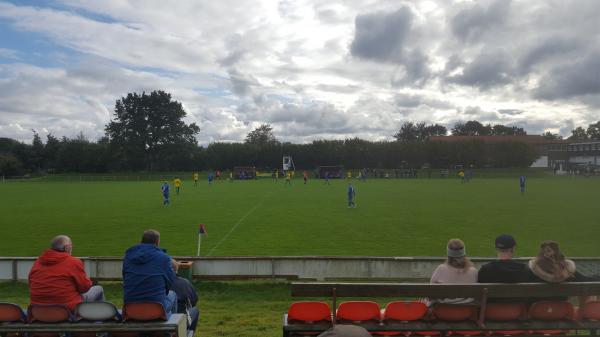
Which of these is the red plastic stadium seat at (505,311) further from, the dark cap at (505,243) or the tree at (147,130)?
the tree at (147,130)

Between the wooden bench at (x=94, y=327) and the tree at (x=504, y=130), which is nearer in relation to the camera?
the wooden bench at (x=94, y=327)

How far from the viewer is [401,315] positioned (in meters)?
4.81

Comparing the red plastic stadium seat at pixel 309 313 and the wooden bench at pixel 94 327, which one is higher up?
the red plastic stadium seat at pixel 309 313

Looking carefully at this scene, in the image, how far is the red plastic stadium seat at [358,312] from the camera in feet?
15.7

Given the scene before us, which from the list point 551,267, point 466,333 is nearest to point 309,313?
point 466,333

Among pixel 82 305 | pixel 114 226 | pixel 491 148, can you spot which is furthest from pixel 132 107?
pixel 82 305

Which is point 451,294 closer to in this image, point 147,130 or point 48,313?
point 48,313

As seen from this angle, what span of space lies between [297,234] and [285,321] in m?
12.0

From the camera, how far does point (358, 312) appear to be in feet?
15.8

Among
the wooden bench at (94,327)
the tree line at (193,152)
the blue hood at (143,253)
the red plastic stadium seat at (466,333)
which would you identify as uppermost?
the tree line at (193,152)

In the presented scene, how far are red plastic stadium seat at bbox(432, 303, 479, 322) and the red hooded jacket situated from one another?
A: 3835mm

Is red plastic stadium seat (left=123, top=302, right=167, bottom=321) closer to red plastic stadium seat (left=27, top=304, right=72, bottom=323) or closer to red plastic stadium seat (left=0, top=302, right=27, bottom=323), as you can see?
red plastic stadium seat (left=27, top=304, right=72, bottom=323)

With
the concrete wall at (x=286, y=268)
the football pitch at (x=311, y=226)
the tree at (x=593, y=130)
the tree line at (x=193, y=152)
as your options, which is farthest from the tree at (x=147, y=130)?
the tree at (x=593, y=130)

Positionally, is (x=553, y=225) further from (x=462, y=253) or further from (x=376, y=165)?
(x=376, y=165)
